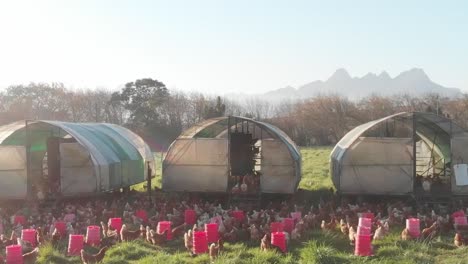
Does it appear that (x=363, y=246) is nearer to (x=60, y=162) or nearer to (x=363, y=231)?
(x=363, y=231)

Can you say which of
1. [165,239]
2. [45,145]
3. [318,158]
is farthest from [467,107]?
[165,239]

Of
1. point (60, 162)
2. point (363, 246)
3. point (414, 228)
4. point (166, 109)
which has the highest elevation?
point (166, 109)

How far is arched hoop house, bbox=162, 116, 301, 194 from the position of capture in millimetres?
15625

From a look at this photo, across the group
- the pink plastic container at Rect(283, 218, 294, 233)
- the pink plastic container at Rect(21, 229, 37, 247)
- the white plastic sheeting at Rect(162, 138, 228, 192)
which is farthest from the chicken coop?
the pink plastic container at Rect(283, 218, 294, 233)

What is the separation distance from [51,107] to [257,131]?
3949 cm

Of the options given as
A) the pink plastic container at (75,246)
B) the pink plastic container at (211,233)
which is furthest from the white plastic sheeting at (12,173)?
the pink plastic container at (211,233)

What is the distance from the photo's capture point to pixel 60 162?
53.0 feet

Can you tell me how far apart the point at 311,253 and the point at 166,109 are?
146ft

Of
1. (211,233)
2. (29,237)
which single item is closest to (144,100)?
(29,237)

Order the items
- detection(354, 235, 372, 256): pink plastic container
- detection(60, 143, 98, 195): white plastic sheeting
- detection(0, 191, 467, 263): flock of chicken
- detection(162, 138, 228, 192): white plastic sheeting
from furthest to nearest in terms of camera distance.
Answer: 1. detection(162, 138, 228, 192): white plastic sheeting
2. detection(60, 143, 98, 195): white plastic sheeting
3. detection(0, 191, 467, 263): flock of chicken
4. detection(354, 235, 372, 256): pink plastic container

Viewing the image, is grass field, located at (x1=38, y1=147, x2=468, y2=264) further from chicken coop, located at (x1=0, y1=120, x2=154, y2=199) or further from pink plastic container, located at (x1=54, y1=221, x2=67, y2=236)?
chicken coop, located at (x1=0, y1=120, x2=154, y2=199)

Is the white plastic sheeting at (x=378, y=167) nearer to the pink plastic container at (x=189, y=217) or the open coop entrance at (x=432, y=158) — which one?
the open coop entrance at (x=432, y=158)

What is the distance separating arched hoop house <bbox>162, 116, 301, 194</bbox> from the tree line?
875 inches

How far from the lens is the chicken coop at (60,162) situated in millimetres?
15484
